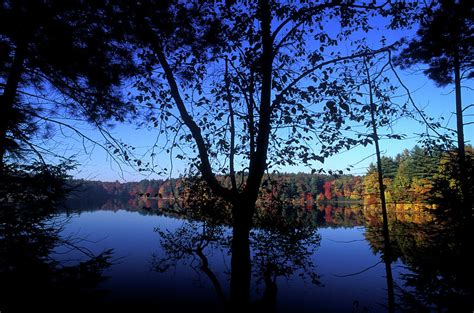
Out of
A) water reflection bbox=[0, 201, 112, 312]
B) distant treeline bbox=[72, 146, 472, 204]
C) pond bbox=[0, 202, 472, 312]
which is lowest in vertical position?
pond bbox=[0, 202, 472, 312]

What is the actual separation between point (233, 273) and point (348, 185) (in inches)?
4334

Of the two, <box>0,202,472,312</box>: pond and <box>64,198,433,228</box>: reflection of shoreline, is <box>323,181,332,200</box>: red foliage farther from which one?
<box>0,202,472,312</box>: pond

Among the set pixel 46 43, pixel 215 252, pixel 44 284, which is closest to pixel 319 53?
pixel 46 43

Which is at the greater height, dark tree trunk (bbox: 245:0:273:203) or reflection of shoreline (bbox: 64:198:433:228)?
dark tree trunk (bbox: 245:0:273:203)

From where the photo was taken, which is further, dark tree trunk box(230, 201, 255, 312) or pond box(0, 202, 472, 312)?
dark tree trunk box(230, 201, 255, 312)

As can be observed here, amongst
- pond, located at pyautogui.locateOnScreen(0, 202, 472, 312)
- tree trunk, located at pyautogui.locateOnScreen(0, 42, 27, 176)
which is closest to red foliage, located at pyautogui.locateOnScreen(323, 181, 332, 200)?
pond, located at pyautogui.locateOnScreen(0, 202, 472, 312)

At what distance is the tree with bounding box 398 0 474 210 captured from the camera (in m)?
5.73

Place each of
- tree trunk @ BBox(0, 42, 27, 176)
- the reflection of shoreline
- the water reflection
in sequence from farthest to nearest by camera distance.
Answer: the reflection of shoreline, tree trunk @ BBox(0, 42, 27, 176), the water reflection

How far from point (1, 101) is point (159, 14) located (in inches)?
118

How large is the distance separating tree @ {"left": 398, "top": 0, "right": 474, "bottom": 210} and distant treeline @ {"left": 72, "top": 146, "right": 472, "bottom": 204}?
133cm

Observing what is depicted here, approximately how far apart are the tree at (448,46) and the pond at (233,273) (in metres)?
4.28

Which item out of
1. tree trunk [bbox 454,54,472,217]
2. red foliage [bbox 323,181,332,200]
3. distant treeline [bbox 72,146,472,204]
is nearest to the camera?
tree trunk [bbox 454,54,472,217]

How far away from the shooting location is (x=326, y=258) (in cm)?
2452

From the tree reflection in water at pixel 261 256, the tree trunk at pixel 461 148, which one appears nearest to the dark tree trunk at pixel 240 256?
the tree reflection in water at pixel 261 256
